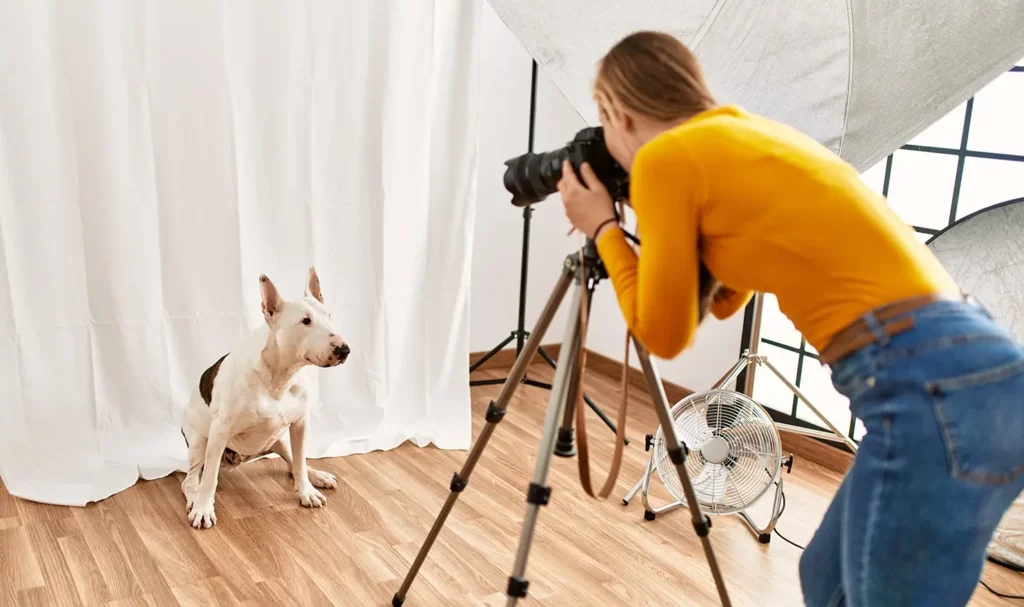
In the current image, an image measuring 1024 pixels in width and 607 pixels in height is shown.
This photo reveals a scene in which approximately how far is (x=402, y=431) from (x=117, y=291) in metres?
0.99

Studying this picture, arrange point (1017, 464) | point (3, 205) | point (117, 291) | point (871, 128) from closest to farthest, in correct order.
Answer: point (1017, 464) → point (871, 128) → point (3, 205) → point (117, 291)

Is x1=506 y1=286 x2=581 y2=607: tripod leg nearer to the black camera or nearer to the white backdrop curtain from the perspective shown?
the black camera

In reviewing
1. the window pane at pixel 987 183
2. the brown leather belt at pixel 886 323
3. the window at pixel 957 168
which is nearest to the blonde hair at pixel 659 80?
the brown leather belt at pixel 886 323

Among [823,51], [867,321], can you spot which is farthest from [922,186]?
[867,321]

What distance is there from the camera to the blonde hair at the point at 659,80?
1248 millimetres

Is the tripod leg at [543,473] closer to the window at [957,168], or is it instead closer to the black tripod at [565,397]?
the black tripod at [565,397]

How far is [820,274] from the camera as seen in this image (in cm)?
115

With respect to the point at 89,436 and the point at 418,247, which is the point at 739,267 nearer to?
the point at 418,247

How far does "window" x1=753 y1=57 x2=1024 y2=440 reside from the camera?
2.65 meters

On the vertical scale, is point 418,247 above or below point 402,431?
above

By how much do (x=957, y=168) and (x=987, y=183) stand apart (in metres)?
0.10

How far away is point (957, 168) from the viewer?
2.76 meters

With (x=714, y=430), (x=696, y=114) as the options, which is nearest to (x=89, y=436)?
(x=714, y=430)

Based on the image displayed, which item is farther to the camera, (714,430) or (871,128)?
(714,430)
